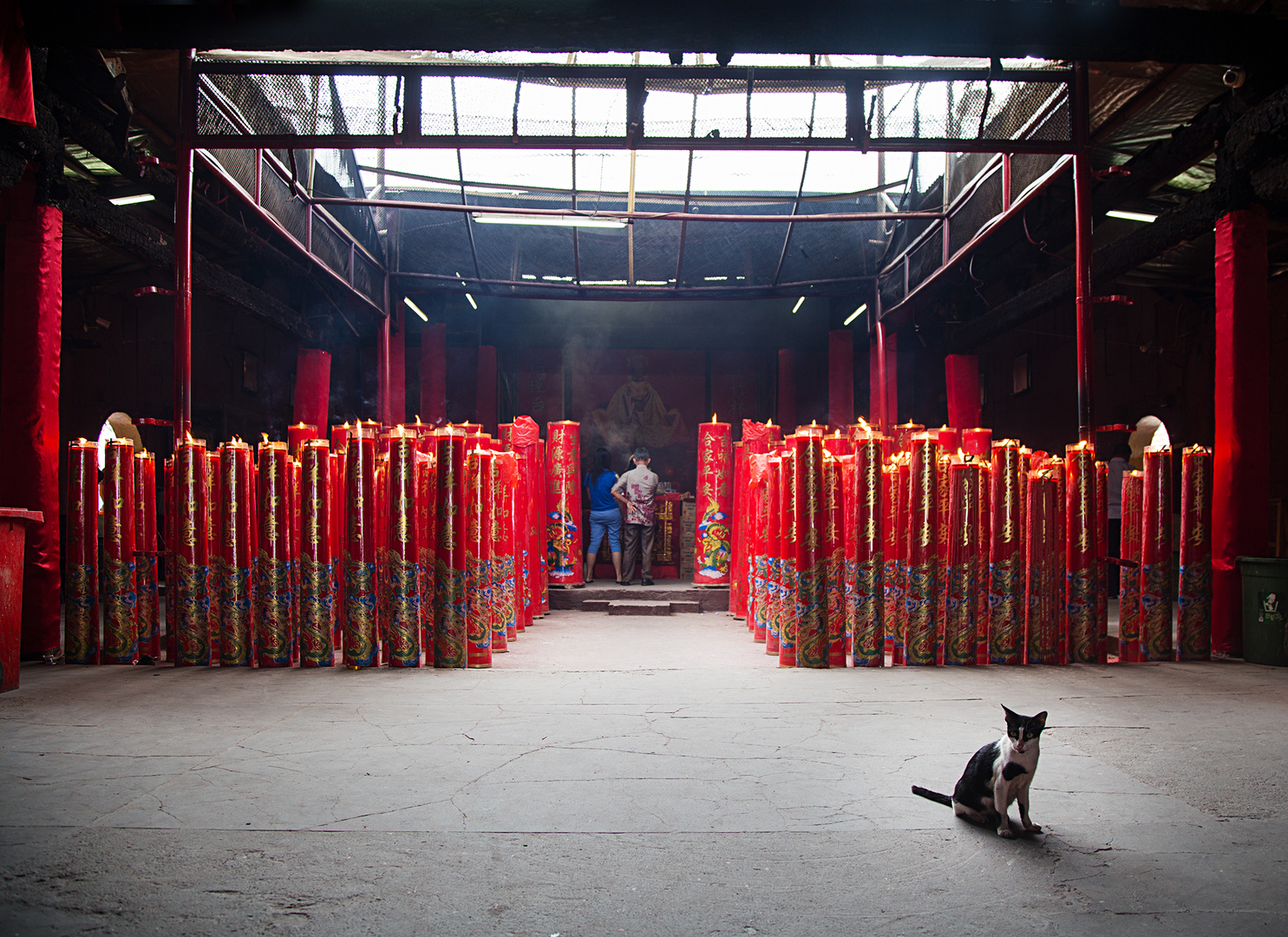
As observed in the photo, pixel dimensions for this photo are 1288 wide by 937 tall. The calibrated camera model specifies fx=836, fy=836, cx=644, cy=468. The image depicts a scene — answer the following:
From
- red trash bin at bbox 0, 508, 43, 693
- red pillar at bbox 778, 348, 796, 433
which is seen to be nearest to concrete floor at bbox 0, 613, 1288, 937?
red trash bin at bbox 0, 508, 43, 693

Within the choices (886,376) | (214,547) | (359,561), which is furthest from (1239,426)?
(214,547)

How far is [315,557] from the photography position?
15.5ft

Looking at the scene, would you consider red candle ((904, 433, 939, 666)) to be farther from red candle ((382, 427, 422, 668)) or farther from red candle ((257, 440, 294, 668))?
red candle ((257, 440, 294, 668))

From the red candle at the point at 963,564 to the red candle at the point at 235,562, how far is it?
399 centimetres

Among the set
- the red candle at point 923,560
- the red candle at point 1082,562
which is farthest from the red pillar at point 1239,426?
the red candle at point 923,560

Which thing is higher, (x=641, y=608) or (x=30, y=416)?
(x=30, y=416)

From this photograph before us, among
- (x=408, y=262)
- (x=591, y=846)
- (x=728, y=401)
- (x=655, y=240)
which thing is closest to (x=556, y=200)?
(x=655, y=240)

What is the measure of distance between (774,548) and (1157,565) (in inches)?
89.8

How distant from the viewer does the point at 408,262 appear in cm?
1050

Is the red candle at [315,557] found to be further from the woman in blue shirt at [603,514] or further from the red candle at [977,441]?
the red candle at [977,441]

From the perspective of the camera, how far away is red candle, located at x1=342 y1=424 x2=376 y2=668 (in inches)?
184

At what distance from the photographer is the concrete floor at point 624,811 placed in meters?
1.85

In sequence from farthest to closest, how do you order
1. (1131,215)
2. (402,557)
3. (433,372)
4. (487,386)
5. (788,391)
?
1. (788,391)
2. (487,386)
3. (433,372)
4. (1131,215)
5. (402,557)

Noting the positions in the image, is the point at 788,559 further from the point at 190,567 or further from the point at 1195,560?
the point at 190,567
